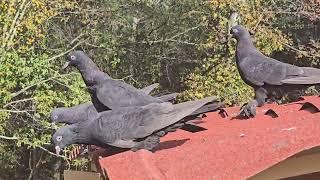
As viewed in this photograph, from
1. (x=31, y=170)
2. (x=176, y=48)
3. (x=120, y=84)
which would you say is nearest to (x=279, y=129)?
(x=120, y=84)

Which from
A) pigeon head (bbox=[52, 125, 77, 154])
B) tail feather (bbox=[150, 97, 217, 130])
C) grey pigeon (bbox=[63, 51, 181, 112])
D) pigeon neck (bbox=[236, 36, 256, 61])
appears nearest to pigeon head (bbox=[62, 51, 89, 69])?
grey pigeon (bbox=[63, 51, 181, 112])

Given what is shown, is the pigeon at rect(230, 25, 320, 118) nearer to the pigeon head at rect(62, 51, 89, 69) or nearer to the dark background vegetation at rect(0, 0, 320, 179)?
the pigeon head at rect(62, 51, 89, 69)

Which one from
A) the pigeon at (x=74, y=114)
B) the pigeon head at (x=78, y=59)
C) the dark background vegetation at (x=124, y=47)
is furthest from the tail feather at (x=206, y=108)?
the dark background vegetation at (x=124, y=47)

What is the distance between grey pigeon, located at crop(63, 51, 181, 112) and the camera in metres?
3.46

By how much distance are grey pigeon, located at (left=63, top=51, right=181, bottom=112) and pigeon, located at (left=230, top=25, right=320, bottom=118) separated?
789mm

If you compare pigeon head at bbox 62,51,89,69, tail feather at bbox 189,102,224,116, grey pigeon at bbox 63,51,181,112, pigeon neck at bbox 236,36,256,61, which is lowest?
tail feather at bbox 189,102,224,116

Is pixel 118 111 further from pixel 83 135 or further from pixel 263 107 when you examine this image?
pixel 263 107

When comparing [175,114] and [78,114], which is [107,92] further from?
[175,114]

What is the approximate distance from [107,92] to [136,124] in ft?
1.37

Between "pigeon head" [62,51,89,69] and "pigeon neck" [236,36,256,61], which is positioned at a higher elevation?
"pigeon head" [62,51,89,69]

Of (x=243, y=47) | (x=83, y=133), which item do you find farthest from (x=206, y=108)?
(x=243, y=47)

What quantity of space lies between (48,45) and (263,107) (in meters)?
8.89

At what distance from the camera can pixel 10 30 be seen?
9828 millimetres

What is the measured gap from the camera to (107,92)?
3.53 meters
